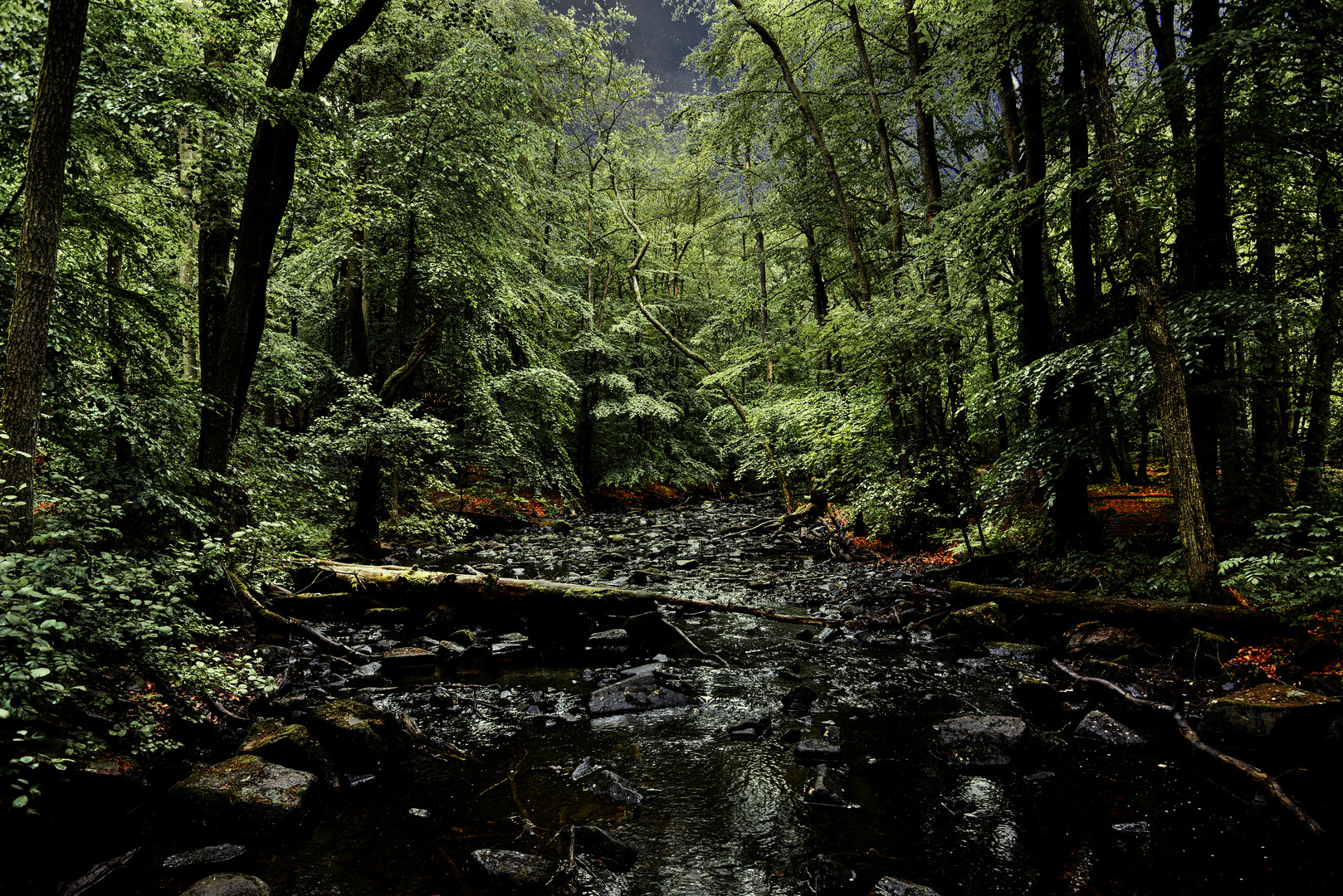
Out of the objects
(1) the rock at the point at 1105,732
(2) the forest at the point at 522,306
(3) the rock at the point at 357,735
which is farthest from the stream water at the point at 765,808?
(2) the forest at the point at 522,306

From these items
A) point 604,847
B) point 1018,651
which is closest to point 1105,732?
point 1018,651

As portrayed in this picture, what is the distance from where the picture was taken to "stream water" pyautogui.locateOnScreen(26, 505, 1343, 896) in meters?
3.05

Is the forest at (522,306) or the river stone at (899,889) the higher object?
the forest at (522,306)

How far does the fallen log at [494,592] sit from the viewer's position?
24.8 feet

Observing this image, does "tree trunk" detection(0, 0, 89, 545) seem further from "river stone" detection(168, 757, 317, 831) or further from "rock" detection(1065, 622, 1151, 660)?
"rock" detection(1065, 622, 1151, 660)

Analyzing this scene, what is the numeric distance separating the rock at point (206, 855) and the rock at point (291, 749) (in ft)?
2.21

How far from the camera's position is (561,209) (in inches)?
814

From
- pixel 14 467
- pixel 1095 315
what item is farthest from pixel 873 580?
pixel 14 467

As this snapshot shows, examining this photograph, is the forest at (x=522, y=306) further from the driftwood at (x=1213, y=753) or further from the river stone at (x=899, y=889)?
the river stone at (x=899, y=889)

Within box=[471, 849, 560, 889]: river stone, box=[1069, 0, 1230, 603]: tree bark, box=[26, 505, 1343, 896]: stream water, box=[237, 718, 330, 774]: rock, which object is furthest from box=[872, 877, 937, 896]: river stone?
box=[1069, 0, 1230, 603]: tree bark

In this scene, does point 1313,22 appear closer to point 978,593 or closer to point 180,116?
point 978,593

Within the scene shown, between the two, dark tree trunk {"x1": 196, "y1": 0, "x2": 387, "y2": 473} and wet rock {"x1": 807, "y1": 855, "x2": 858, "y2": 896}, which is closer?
wet rock {"x1": 807, "y1": 855, "x2": 858, "y2": 896}

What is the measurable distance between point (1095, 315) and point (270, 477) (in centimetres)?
1235

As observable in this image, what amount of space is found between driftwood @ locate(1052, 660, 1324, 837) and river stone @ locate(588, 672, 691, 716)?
3.99 m
